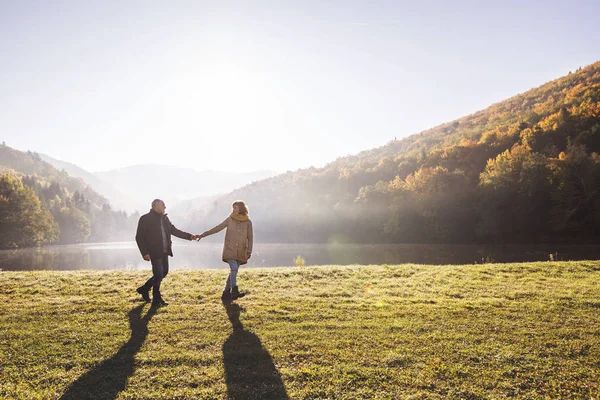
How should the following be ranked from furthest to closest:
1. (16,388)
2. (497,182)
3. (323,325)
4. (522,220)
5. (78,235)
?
(78,235) → (497,182) → (522,220) → (323,325) → (16,388)

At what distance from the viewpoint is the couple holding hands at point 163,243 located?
10.2m

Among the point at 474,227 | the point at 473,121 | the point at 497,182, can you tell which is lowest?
the point at 474,227

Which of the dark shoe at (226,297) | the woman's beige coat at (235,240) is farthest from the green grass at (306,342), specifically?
the woman's beige coat at (235,240)

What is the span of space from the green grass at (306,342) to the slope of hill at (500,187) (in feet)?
168

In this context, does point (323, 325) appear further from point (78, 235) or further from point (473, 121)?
point (78, 235)

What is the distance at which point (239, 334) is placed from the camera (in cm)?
775

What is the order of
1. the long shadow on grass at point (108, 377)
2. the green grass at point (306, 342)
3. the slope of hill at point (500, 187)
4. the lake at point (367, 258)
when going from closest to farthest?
1. the long shadow on grass at point (108, 377)
2. the green grass at point (306, 342)
3. the lake at point (367, 258)
4. the slope of hill at point (500, 187)

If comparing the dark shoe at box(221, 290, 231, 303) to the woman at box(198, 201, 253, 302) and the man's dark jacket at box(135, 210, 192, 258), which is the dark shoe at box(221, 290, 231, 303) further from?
the man's dark jacket at box(135, 210, 192, 258)

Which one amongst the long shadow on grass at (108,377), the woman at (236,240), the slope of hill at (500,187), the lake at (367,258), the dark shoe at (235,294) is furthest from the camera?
the slope of hill at (500,187)

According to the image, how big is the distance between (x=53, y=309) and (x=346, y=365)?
28.9 ft

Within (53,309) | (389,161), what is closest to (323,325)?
(53,309)

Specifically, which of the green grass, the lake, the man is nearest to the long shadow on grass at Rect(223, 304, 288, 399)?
the green grass

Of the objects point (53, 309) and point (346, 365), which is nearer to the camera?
point (346, 365)

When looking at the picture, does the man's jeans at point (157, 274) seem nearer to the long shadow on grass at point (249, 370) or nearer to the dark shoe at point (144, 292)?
the dark shoe at point (144, 292)
